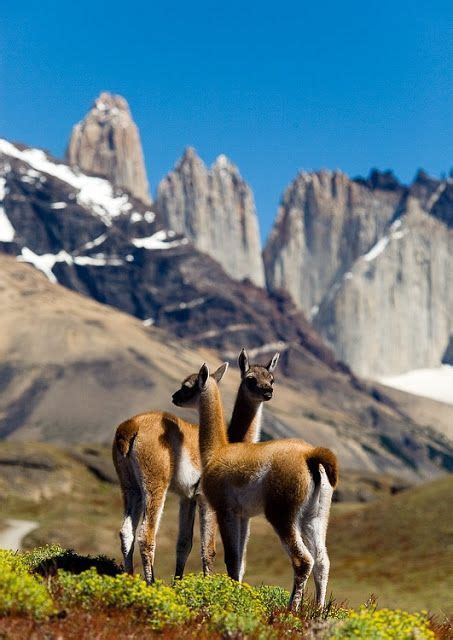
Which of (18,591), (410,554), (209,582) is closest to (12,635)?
(18,591)

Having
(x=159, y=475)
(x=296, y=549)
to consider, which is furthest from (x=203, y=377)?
(x=296, y=549)

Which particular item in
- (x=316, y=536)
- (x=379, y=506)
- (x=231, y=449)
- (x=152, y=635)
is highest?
(x=231, y=449)

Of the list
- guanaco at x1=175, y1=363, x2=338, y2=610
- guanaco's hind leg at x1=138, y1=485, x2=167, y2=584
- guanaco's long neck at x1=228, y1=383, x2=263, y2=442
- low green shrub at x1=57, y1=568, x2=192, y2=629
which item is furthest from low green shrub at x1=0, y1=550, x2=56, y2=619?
guanaco's long neck at x1=228, y1=383, x2=263, y2=442

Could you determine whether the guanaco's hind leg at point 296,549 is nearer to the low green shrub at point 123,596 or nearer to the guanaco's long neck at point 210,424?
the guanaco's long neck at point 210,424

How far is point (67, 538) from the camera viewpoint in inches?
4626

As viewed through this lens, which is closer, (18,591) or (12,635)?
(12,635)

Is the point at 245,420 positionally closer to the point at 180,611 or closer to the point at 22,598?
the point at 180,611

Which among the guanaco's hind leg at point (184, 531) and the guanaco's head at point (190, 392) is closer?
the guanaco's hind leg at point (184, 531)

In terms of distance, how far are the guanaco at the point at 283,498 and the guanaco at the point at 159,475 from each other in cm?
121

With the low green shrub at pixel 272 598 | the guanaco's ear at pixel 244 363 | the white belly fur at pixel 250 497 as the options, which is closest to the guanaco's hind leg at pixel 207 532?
the white belly fur at pixel 250 497

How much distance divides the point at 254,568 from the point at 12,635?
277ft

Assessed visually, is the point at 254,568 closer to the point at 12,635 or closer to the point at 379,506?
the point at 379,506

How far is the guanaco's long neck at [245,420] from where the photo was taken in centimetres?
2312

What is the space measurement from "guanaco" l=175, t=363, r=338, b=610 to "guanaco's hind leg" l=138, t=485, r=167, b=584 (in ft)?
3.98
